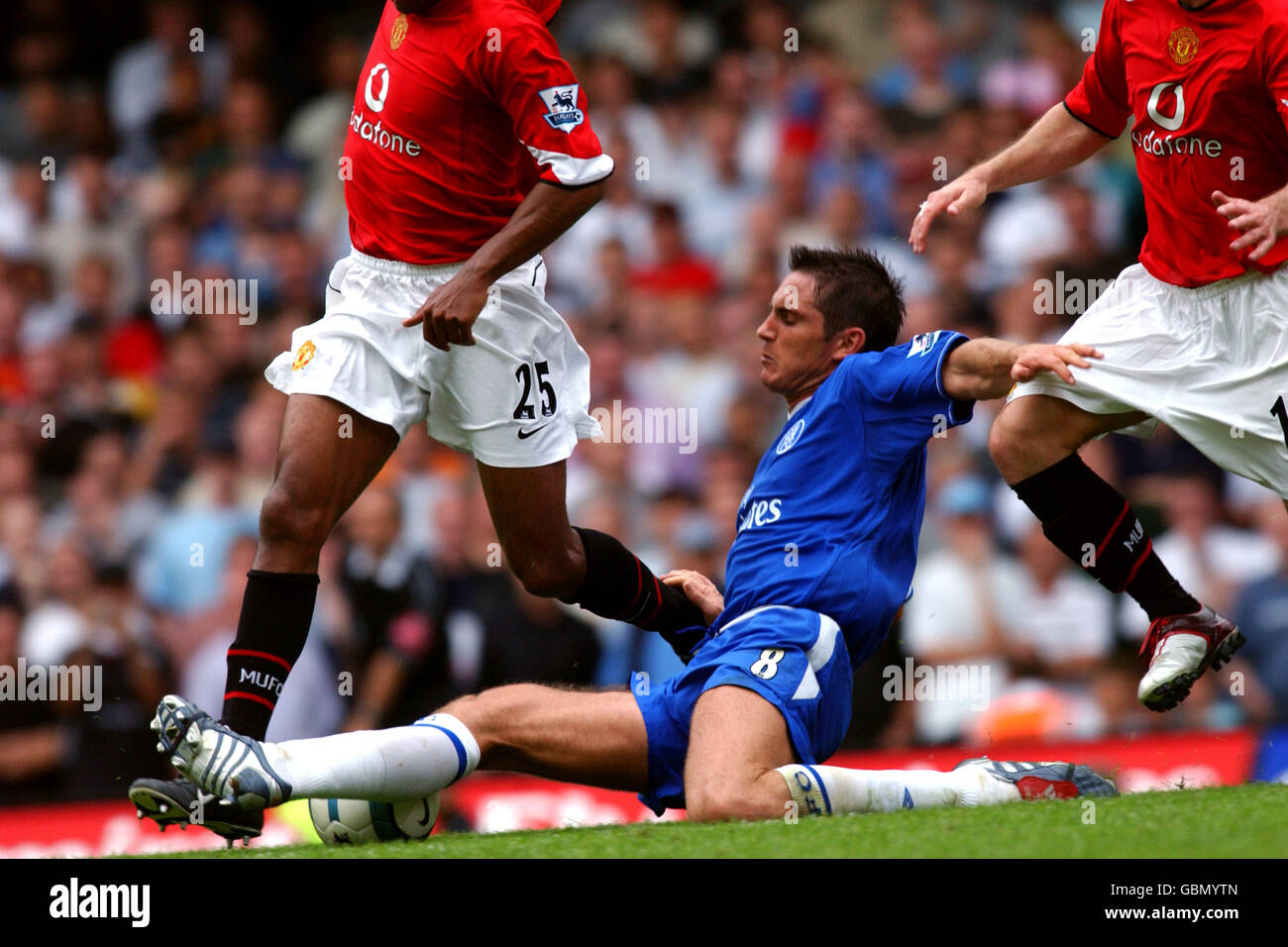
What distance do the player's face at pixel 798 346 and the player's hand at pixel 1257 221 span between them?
50.9 inches

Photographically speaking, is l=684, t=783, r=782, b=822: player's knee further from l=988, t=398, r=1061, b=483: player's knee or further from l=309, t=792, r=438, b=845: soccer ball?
l=988, t=398, r=1061, b=483: player's knee

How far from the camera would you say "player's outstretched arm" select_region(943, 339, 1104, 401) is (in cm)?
419

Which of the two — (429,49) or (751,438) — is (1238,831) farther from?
(751,438)

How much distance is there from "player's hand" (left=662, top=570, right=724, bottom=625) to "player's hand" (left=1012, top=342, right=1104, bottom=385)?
1.46 m

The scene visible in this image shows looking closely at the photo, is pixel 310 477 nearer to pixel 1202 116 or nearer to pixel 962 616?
pixel 1202 116

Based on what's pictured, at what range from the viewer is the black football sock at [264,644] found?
4.14 meters

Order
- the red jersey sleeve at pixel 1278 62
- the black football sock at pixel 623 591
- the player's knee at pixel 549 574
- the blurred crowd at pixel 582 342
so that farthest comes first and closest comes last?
the blurred crowd at pixel 582 342 < the black football sock at pixel 623 591 < the player's knee at pixel 549 574 < the red jersey sleeve at pixel 1278 62

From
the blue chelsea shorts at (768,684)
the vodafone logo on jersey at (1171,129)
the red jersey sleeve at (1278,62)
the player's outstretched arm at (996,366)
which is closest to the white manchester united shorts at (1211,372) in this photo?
the player's outstretched arm at (996,366)

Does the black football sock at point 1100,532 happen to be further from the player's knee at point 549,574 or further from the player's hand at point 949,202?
the player's knee at point 549,574

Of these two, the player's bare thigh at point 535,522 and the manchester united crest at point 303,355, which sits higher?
the manchester united crest at point 303,355

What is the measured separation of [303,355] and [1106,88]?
237cm

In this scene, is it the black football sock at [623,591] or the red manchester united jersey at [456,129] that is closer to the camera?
the red manchester united jersey at [456,129]
